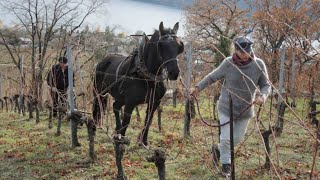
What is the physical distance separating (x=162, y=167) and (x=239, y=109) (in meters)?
1.18

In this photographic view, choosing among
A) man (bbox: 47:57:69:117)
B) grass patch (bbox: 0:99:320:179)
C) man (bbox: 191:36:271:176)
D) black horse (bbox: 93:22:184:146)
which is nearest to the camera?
man (bbox: 191:36:271:176)

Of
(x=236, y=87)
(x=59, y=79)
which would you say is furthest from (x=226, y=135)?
(x=59, y=79)

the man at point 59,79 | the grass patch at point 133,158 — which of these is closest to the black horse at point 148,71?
the grass patch at point 133,158

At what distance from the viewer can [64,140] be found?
25.7 feet

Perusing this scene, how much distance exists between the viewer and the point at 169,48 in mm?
5637

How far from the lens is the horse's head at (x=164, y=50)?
5.41 metres

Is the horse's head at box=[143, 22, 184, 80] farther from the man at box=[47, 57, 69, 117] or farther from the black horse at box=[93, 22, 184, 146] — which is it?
the man at box=[47, 57, 69, 117]

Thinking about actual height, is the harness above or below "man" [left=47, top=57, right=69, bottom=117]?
above

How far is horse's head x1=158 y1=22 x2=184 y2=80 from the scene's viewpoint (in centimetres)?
538

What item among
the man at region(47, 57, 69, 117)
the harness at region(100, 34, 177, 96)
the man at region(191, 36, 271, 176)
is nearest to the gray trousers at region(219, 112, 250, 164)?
the man at region(191, 36, 271, 176)

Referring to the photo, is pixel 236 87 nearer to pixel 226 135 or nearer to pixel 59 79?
pixel 226 135

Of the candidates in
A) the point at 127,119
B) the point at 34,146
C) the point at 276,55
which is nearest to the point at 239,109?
the point at 127,119

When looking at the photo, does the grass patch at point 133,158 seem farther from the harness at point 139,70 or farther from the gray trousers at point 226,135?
the harness at point 139,70

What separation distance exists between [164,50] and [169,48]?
0.09m
